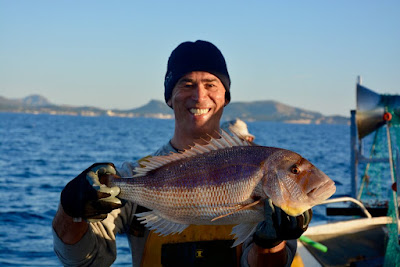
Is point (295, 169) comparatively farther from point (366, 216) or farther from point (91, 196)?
point (366, 216)

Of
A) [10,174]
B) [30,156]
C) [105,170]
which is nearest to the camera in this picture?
[105,170]

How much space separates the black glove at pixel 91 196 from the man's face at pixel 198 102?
43.3 inches

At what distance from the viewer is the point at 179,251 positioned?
13.0ft

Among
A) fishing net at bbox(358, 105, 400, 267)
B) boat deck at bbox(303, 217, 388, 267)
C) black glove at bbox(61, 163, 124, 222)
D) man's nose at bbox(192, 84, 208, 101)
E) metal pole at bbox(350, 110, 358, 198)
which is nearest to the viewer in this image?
black glove at bbox(61, 163, 124, 222)

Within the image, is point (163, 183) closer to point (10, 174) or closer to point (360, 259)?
point (360, 259)

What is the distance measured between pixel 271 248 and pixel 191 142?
1.32 m

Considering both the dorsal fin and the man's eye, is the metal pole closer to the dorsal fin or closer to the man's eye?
the man's eye

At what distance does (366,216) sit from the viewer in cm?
983

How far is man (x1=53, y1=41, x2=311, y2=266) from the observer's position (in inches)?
129

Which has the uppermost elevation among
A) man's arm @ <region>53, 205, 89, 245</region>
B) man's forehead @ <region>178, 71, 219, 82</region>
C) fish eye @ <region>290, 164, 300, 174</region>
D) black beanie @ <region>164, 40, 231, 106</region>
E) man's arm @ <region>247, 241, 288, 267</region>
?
black beanie @ <region>164, 40, 231, 106</region>

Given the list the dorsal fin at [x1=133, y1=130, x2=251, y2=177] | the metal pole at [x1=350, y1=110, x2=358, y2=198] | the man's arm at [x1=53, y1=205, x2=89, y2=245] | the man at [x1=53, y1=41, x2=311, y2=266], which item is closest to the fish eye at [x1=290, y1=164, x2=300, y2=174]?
the man at [x1=53, y1=41, x2=311, y2=266]

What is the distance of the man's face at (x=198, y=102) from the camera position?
4258mm

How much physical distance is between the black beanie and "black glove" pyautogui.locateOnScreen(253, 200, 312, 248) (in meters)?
1.71

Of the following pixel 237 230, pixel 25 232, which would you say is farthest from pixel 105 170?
pixel 25 232
